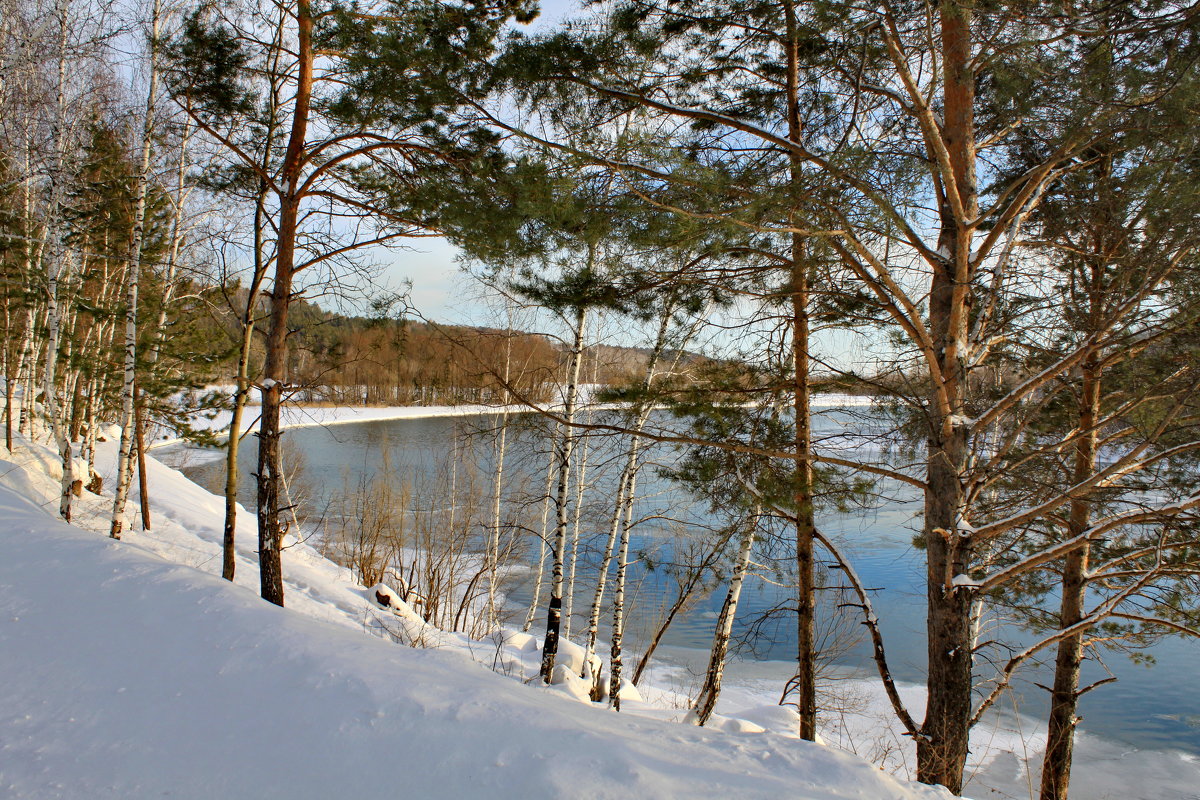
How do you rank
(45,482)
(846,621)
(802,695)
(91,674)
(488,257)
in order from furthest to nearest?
(846,621), (45,482), (802,695), (488,257), (91,674)

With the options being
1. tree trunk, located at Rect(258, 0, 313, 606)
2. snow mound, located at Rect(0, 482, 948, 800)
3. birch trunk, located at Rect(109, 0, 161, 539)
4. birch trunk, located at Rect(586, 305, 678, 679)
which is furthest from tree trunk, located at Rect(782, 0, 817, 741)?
birch trunk, located at Rect(109, 0, 161, 539)

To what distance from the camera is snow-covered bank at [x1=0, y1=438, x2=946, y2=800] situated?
2.35m

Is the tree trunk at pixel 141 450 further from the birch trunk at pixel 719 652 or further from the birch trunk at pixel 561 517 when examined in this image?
the birch trunk at pixel 719 652

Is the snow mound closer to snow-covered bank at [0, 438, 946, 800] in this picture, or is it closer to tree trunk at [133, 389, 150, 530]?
snow-covered bank at [0, 438, 946, 800]

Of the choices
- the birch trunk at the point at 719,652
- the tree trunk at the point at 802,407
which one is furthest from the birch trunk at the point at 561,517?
the tree trunk at the point at 802,407

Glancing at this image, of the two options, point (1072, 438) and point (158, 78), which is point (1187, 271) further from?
point (158, 78)

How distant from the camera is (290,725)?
2.62m

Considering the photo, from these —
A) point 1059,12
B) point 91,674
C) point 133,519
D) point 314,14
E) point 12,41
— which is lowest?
point 133,519

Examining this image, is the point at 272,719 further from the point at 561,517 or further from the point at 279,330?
the point at 561,517

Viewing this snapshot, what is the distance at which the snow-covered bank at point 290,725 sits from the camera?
7.70 feet

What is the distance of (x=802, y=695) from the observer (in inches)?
197

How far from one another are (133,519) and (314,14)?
8.14 metres

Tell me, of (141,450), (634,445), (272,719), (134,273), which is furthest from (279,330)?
(141,450)

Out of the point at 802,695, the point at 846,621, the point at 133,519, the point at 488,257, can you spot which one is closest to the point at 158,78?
the point at 488,257
